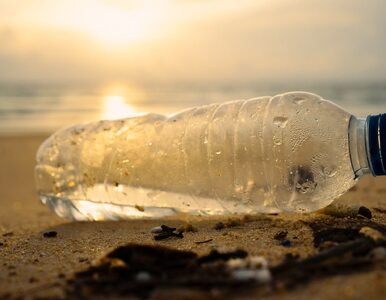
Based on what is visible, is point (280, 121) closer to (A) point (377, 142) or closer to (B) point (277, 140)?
(B) point (277, 140)

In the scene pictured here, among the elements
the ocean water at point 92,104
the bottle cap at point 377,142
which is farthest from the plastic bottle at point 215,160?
the ocean water at point 92,104

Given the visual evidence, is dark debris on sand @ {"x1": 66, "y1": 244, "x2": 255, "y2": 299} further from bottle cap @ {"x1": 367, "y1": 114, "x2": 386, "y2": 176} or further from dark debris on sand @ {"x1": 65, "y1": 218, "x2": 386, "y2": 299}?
bottle cap @ {"x1": 367, "y1": 114, "x2": 386, "y2": 176}

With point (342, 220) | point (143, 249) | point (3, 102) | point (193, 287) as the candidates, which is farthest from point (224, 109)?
point (3, 102)

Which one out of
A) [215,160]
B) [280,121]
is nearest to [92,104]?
[215,160]

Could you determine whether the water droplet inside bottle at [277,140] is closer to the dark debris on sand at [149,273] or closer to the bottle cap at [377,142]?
the bottle cap at [377,142]

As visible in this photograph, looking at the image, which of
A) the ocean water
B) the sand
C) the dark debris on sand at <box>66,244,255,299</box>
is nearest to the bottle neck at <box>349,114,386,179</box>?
the sand

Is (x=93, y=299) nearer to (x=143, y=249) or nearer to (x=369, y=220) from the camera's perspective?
(x=143, y=249)
